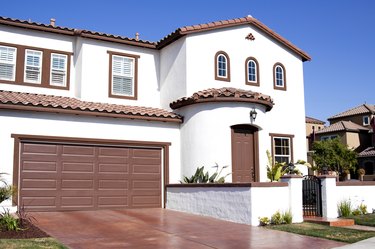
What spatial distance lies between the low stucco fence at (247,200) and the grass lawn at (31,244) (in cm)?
553

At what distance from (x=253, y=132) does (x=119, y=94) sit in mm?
5603

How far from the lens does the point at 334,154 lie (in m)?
45.7

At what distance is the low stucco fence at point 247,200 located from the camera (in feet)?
42.2

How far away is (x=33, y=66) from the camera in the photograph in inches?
691

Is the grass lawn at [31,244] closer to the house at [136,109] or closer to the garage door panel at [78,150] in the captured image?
the house at [136,109]

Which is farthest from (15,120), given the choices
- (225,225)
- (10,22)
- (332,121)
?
(332,121)

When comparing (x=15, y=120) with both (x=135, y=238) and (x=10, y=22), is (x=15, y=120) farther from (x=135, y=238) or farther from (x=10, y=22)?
(x=135, y=238)

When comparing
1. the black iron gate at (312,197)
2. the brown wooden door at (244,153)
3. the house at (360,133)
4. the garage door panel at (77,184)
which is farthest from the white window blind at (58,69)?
the house at (360,133)

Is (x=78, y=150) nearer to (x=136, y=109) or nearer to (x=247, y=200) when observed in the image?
(x=136, y=109)

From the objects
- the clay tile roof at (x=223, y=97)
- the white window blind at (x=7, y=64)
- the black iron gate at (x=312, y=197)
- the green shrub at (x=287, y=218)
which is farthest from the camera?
the white window blind at (x=7, y=64)

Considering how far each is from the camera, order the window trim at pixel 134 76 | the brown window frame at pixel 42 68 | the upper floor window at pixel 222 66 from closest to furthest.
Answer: the brown window frame at pixel 42 68
the window trim at pixel 134 76
the upper floor window at pixel 222 66

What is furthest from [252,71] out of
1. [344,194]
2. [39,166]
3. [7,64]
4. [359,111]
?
[359,111]

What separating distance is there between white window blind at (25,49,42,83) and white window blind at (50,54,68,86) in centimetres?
50

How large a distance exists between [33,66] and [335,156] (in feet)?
115
